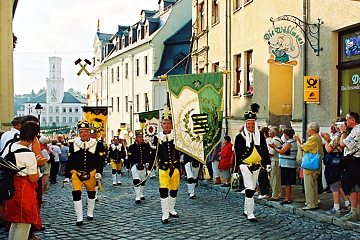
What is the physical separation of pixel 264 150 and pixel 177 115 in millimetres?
2387

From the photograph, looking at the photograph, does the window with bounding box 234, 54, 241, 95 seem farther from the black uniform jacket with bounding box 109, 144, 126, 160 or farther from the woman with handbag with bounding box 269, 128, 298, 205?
the woman with handbag with bounding box 269, 128, 298, 205

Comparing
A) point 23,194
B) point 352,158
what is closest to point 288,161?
point 352,158

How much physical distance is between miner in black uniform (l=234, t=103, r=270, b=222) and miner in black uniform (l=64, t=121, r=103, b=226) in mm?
2798

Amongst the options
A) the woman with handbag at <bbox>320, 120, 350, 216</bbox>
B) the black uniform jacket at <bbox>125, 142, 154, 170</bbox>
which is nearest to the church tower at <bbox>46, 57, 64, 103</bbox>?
the black uniform jacket at <bbox>125, 142, 154, 170</bbox>

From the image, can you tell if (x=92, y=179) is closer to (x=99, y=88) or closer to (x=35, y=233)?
(x=35, y=233)

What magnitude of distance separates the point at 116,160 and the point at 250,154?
9.24 m

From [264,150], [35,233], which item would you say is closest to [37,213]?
[35,233]

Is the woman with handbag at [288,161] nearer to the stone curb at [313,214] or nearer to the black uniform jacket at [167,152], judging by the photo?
the stone curb at [313,214]

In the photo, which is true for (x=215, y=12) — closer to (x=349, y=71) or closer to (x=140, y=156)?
(x=349, y=71)

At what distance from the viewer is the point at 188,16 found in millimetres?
38562

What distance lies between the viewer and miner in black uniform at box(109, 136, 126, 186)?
17516 mm

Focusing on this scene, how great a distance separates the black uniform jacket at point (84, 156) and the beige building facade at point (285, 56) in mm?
5206

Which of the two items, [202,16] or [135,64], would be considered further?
[135,64]

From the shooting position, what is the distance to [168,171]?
9750mm
